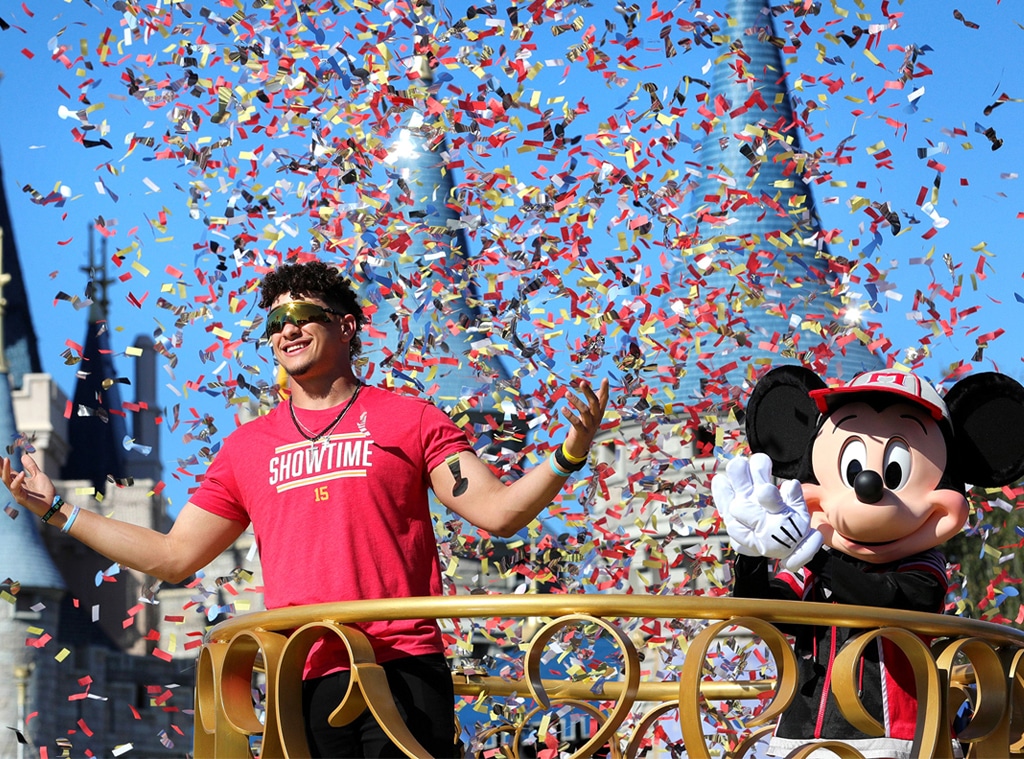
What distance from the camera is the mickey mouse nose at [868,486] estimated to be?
11.7 feet

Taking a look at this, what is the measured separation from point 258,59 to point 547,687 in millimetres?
2528

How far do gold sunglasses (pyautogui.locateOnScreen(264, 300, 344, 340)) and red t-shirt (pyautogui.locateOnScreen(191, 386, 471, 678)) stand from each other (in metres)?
0.20

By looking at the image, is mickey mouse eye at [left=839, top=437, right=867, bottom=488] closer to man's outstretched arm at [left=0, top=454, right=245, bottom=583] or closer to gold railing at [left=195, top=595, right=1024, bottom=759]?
gold railing at [left=195, top=595, right=1024, bottom=759]

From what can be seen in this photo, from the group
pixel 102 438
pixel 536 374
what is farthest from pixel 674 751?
pixel 102 438

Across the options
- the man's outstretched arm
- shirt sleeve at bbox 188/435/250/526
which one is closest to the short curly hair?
shirt sleeve at bbox 188/435/250/526

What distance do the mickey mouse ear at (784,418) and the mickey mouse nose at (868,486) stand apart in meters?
0.38

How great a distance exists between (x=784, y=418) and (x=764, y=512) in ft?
2.61

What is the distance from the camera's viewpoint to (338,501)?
10.4 feet

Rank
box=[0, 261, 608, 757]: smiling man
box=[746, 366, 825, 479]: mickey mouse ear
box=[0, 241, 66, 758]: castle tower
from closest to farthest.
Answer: box=[0, 261, 608, 757]: smiling man < box=[746, 366, 825, 479]: mickey mouse ear < box=[0, 241, 66, 758]: castle tower

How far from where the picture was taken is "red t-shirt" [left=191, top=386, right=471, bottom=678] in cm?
312

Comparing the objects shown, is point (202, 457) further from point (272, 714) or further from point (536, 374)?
point (272, 714)

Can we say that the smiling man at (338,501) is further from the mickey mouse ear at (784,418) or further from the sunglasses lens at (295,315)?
the mickey mouse ear at (784,418)

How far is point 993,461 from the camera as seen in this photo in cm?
384

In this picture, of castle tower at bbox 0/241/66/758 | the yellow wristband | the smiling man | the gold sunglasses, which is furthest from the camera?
castle tower at bbox 0/241/66/758
